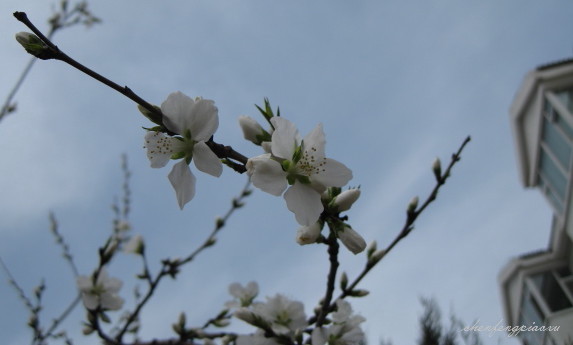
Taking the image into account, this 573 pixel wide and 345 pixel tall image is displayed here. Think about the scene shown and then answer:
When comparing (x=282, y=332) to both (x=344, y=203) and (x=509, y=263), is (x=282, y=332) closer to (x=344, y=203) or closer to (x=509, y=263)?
(x=344, y=203)

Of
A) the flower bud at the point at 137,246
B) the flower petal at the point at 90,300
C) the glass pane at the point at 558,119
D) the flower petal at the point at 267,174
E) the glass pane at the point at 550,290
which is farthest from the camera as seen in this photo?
the glass pane at the point at 550,290

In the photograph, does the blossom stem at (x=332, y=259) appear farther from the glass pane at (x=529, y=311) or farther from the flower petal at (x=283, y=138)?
the glass pane at (x=529, y=311)

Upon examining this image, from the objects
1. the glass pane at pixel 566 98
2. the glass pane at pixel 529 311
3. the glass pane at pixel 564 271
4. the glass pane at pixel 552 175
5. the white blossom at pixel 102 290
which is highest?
the glass pane at pixel 566 98

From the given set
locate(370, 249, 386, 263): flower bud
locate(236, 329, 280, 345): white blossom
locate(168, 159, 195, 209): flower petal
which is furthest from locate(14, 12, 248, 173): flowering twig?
locate(236, 329, 280, 345): white blossom

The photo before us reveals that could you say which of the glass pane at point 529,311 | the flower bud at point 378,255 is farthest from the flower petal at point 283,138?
the glass pane at point 529,311

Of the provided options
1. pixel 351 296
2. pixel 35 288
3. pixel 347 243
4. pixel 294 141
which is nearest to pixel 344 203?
pixel 347 243

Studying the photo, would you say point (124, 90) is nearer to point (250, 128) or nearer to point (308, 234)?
point (250, 128)

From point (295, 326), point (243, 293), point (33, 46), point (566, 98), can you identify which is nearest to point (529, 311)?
point (566, 98)

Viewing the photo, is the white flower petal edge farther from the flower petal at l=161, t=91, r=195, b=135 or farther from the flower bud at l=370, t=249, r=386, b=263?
the flower bud at l=370, t=249, r=386, b=263
